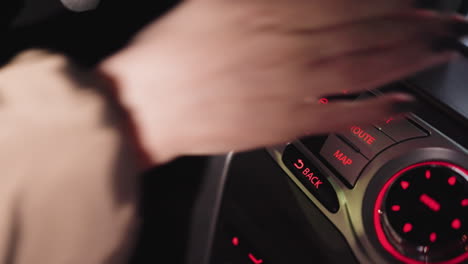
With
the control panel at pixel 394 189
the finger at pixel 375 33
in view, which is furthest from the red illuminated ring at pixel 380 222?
the finger at pixel 375 33

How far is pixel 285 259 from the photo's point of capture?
48cm

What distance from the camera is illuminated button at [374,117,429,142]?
38 cm

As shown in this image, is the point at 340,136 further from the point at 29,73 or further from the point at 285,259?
the point at 29,73

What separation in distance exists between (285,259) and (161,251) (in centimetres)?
20

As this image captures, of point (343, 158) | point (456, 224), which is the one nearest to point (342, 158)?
point (343, 158)

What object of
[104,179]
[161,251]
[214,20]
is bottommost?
[161,251]

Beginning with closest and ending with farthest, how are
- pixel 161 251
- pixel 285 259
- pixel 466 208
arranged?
pixel 466 208, pixel 285 259, pixel 161 251

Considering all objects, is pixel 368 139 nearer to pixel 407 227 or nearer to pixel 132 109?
pixel 407 227

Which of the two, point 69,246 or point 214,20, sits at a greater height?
point 214,20

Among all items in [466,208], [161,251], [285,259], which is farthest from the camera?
[161,251]

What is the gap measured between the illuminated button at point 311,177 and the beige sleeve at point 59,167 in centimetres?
15

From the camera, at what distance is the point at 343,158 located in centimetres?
41

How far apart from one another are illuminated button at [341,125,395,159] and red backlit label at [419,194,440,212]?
5cm

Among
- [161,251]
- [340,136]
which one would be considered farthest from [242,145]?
[161,251]
